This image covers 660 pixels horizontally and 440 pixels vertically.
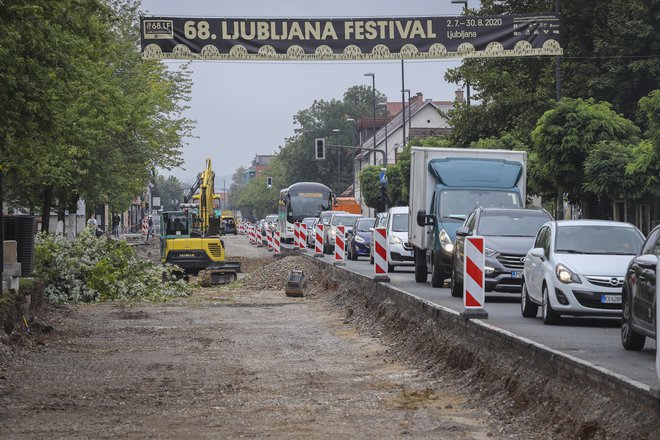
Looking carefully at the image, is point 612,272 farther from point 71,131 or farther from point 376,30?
point 376,30

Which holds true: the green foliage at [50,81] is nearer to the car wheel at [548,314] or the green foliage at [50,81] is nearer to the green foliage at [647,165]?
the car wheel at [548,314]

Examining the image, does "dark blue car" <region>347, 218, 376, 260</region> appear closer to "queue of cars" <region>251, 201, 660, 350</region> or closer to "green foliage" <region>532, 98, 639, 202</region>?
"green foliage" <region>532, 98, 639, 202</region>

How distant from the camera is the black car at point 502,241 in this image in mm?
Answer: 21328

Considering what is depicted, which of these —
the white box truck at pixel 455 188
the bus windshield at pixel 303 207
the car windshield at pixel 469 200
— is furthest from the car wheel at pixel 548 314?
the bus windshield at pixel 303 207

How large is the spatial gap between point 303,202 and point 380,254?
49998mm

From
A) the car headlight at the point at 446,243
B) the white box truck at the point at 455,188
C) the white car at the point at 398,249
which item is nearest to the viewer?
the car headlight at the point at 446,243

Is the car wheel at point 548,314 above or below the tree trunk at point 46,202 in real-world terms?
below

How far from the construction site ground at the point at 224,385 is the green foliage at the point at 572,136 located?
16888 millimetres

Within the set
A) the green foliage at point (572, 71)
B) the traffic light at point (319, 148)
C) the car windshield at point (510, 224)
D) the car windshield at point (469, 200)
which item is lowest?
the car windshield at point (510, 224)

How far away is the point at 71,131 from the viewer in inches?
759

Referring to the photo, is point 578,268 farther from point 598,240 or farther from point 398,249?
point 398,249

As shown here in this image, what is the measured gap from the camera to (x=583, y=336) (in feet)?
49.1

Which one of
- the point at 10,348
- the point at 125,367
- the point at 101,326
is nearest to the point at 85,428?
the point at 125,367

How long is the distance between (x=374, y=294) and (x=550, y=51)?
12.1 meters
